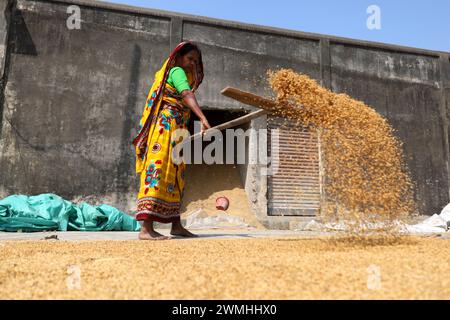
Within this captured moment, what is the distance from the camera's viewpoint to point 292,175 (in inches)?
272

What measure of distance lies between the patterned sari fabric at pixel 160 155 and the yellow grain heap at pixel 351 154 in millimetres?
834

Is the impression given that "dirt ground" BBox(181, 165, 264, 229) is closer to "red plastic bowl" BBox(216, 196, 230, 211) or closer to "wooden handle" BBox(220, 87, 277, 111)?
"red plastic bowl" BBox(216, 196, 230, 211)

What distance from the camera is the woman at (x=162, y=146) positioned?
305 cm

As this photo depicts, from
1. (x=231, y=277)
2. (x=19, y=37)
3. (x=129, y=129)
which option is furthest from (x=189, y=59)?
(x=19, y=37)

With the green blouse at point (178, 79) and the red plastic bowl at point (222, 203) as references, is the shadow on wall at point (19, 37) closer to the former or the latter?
the red plastic bowl at point (222, 203)

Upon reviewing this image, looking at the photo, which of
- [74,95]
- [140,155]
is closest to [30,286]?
[140,155]

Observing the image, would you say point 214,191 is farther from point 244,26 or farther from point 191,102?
point 191,102

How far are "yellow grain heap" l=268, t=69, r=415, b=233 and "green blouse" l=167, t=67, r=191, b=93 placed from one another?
691mm

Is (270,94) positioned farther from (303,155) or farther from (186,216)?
(186,216)

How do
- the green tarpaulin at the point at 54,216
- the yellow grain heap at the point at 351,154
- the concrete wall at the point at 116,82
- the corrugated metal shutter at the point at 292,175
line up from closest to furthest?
the yellow grain heap at the point at 351,154 → the green tarpaulin at the point at 54,216 → the concrete wall at the point at 116,82 → the corrugated metal shutter at the point at 292,175

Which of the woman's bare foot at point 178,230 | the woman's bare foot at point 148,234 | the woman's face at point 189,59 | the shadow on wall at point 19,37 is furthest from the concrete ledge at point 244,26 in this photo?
the woman's bare foot at point 148,234

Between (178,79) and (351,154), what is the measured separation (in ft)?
4.75

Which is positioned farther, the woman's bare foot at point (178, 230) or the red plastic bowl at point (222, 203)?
the red plastic bowl at point (222, 203)

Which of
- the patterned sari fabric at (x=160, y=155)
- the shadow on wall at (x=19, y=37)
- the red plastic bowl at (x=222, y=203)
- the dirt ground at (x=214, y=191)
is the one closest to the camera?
the patterned sari fabric at (x=160, y=155)
